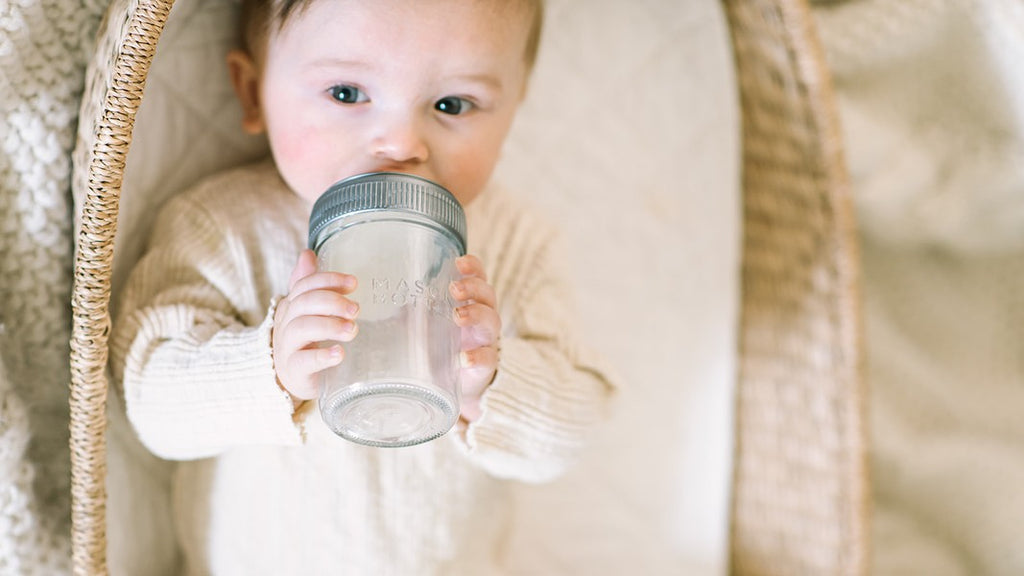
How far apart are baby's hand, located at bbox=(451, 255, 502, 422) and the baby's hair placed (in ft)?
0.73

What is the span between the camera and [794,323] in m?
1.13

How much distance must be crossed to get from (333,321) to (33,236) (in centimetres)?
28

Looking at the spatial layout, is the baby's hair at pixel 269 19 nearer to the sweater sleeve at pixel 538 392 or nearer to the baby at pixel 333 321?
the baby at pixel 333 321

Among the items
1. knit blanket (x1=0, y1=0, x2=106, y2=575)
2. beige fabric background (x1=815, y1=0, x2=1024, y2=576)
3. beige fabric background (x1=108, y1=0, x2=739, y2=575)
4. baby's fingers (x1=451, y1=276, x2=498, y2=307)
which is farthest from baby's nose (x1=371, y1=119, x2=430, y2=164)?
beige fabric background (x1=815, y1=0, x2=1024, y2=576)

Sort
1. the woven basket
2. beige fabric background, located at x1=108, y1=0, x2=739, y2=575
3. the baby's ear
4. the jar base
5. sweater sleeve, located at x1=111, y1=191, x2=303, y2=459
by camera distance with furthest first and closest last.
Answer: beige fabric background, located at x1=108, y1=0, x2=739, y2=575 < the woven basket < the baby's ear < sweater sleeve, located at x1=111, y1=191, x2=303, y2=459 < the jar base

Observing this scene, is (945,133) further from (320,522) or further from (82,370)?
(82,370)

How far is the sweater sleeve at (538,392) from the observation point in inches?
31.3

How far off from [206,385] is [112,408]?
0.15 m

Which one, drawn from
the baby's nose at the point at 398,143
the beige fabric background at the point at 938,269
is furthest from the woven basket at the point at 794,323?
the baby's nose at the point at 398,143

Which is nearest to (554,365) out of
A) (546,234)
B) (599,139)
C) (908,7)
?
(546,234)

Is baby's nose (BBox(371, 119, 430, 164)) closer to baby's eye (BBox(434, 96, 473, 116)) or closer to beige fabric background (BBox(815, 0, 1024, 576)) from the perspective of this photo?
baby's eye (BBox(434, 96, 473, 116))

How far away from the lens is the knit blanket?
75 centimetres

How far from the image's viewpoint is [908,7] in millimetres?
1176

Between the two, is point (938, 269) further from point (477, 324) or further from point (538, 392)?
point (477, 324)
